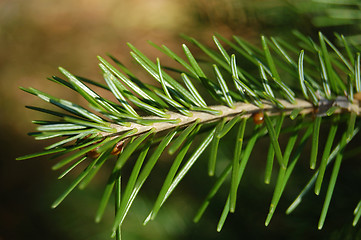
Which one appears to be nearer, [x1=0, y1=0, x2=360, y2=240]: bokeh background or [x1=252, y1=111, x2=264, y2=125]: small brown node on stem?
[x1=252, y1=111, x2=264, y2=125]: small brown node on stem

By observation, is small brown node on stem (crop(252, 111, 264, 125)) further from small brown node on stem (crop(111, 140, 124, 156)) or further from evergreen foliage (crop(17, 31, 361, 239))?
small brown node on stem (crop(111, 140, 124, 156))

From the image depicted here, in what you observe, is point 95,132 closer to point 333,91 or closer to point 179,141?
point 179,141

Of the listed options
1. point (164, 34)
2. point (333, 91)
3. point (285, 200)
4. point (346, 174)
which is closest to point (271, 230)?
point (285, 200)

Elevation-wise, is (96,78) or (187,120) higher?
(187,120)

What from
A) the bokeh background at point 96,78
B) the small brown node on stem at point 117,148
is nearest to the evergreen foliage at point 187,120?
the small brown node on stem at point 117,148

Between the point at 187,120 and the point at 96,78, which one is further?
the point at 96,78

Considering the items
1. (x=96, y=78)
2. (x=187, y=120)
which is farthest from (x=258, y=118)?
(x=96, y=78)

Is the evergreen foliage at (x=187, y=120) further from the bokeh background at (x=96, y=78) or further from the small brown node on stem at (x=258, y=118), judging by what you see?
the bokeh background at (x=96, y=78)

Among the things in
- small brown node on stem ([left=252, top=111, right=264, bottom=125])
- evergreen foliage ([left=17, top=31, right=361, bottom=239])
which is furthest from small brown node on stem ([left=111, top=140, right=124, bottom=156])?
small brown node on stem ([left=252, top=111, right=264, bottom=125])

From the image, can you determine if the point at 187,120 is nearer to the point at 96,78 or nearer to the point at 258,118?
the point at 258,118
